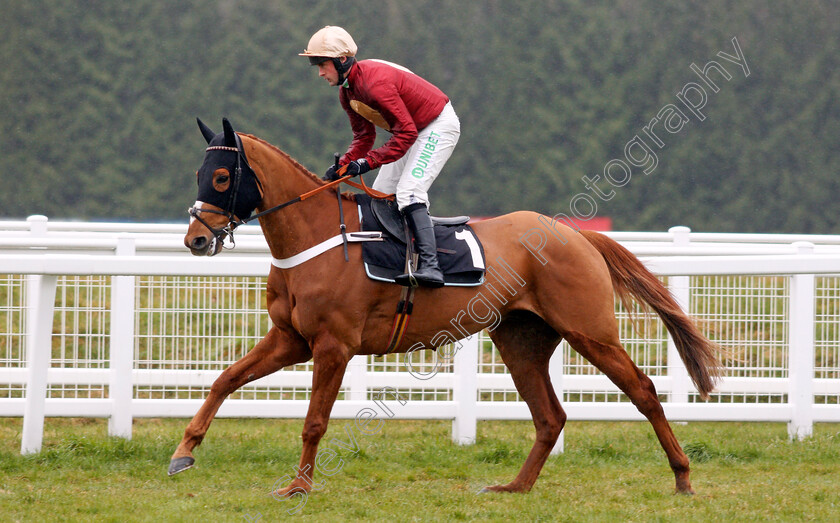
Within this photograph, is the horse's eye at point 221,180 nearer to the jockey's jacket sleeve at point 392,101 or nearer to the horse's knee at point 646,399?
the jockey's jacket sleeve at point 392,101

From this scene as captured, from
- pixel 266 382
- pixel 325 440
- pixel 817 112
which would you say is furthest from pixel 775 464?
pixel 817 112

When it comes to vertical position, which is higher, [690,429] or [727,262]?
[727,262]

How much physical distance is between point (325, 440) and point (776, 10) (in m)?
27.3

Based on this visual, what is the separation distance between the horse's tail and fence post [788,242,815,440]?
53.7 inches

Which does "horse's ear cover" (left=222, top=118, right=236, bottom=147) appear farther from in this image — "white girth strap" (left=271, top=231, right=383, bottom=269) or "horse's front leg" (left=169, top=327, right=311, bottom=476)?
"horse's front leg" (left=169, top=327, right=311, bottom=476)

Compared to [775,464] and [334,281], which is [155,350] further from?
[775,464]

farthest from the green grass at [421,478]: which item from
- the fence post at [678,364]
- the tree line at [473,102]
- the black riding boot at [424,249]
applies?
the tree line at [473,102]

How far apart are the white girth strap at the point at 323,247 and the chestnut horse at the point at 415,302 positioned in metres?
0.03

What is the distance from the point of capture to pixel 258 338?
590cm

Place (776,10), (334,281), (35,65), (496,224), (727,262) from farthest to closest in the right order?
(776,10) < (35,65) < (727,262) < (496,224) < (334,281)

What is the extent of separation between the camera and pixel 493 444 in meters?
5.87

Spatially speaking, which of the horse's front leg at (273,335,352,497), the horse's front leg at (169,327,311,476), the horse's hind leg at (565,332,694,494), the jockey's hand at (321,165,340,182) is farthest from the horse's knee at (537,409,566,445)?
the jockey's hand at (321,165,340,182)

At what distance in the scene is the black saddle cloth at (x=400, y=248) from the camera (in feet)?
15.3

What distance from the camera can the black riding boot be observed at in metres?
4.62
